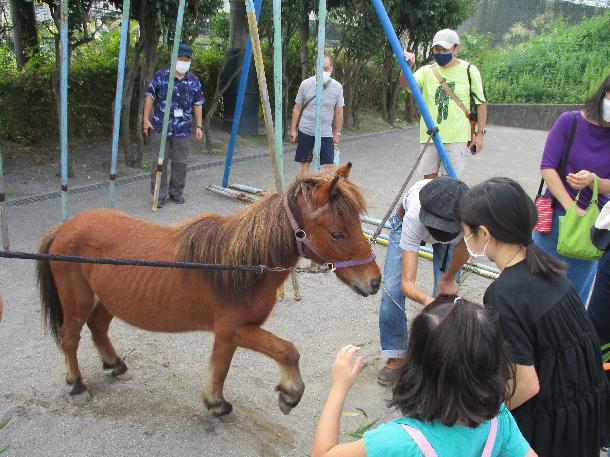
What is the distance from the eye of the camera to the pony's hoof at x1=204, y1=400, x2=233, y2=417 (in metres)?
3.22

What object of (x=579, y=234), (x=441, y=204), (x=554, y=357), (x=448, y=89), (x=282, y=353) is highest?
(x=448, y=89)

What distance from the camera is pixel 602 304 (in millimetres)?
3281

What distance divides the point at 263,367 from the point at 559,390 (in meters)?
2.30

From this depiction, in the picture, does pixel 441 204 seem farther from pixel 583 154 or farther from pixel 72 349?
pixel 72 349

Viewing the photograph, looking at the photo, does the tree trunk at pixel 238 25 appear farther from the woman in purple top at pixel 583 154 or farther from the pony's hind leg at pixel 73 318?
the pony's hind leg at pixel 73 318

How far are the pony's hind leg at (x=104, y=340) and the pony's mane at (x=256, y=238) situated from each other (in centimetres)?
89

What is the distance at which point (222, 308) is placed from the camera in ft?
9.59

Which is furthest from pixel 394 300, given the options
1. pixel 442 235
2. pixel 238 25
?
pixel 238 25

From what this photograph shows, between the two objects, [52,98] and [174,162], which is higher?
[52,98]

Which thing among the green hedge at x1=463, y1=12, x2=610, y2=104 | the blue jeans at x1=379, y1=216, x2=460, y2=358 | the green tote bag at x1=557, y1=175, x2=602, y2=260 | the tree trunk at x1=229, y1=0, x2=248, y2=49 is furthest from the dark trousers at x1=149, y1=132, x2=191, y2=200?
the green hedge at x1=463, y1=12, x2=610, y2=104

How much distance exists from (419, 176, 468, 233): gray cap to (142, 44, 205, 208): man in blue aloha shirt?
4872mm

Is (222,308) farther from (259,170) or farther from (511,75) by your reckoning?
(511,75)

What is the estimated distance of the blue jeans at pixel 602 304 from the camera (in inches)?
129

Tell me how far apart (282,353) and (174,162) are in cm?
491
